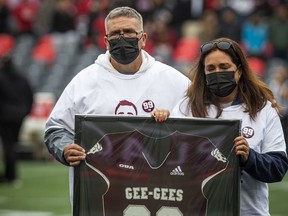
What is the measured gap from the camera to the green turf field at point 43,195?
12672 mm

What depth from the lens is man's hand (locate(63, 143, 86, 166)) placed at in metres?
5.85

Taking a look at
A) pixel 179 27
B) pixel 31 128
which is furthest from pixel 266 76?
pixel 31 128

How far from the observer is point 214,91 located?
19.7 feet

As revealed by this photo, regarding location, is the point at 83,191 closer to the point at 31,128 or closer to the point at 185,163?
the point at 185,163

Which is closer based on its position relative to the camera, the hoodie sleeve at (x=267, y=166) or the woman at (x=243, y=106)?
the hoodie sleeve at (x=267, y=166)

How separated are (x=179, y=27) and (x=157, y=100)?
51.5ft

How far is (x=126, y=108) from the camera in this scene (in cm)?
647

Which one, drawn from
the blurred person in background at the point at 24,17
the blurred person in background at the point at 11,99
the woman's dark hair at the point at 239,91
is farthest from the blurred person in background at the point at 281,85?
the woman's dark hair at the point at 239,91

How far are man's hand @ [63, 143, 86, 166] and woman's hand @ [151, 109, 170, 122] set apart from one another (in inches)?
18.8

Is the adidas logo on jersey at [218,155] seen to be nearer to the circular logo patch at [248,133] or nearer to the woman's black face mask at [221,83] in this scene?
the circular logo patch at [248,133]

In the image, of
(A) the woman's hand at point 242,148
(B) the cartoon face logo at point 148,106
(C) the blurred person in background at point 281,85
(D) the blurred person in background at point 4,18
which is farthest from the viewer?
(D) the blurred person in background at point 4,18

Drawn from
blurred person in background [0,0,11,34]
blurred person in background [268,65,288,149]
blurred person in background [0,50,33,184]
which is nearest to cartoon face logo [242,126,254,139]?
blurred person in background [0,50,33,184]

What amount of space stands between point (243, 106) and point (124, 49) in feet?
2.92

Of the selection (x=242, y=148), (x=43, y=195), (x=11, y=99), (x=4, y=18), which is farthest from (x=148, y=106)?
(x=4, y=18)
